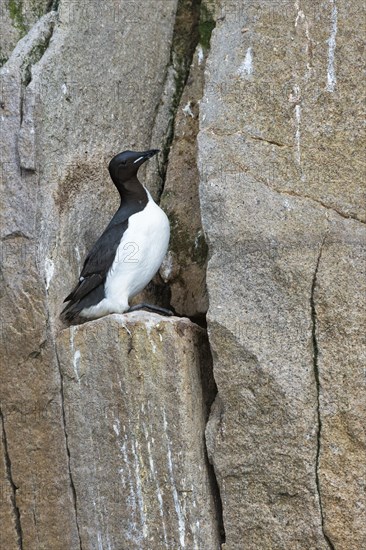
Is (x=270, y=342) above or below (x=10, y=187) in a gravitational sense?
below

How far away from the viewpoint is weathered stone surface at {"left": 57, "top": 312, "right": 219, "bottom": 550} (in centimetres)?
585

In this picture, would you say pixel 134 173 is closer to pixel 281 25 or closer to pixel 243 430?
pixel 281 25

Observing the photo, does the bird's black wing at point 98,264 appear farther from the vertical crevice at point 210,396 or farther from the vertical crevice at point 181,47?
the vertical crevice at point 181,47

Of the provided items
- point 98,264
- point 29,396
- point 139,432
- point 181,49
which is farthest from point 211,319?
point 181,49

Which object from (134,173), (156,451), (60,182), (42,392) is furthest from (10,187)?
(156,451)

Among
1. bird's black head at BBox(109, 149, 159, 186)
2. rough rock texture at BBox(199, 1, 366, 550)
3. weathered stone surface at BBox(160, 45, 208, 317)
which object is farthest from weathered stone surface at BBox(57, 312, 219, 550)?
bird's black head at BBox(109, 149, 159, 186)

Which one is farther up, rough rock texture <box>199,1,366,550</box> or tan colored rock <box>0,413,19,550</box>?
rough rock texture <box>199,1,366,550</box>

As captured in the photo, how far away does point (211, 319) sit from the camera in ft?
19.0

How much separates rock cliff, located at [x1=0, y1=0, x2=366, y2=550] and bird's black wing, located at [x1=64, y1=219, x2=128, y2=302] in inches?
5.0

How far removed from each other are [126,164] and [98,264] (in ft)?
2.09

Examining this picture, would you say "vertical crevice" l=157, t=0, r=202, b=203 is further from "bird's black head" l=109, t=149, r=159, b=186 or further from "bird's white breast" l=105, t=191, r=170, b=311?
"bird's white breast" l=105, t=191, r=170, b=311

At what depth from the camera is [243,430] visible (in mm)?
5715

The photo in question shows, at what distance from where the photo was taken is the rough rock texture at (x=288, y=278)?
5.54m

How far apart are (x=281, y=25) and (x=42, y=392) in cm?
249
